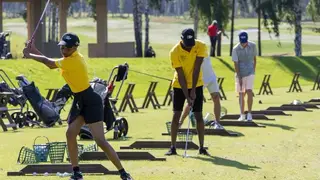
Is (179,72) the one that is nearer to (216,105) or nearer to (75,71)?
(75,71)

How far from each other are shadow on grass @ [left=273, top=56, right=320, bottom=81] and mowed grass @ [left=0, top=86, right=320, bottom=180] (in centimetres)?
2455

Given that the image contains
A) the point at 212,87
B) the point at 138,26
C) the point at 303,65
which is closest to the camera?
the point at 212,87

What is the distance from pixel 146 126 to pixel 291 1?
123 feet

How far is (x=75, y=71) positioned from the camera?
10602 millimetres

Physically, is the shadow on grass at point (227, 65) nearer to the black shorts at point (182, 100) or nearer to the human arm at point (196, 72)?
the black shorts at point (182, 100)

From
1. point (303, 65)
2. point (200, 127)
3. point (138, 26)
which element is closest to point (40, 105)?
point (200, 127)

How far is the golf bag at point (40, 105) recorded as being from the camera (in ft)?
62.4

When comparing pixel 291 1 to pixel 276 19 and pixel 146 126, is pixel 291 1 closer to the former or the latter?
pixel 276 19

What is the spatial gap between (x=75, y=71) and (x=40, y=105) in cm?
865

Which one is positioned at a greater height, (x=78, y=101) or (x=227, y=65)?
(x=78, y=101)

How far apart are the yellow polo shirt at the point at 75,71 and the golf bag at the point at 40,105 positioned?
8455 millimetres

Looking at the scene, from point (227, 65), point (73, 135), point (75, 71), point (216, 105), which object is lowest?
point (227, 65)

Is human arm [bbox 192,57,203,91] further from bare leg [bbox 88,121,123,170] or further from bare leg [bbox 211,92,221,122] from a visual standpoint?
bare leg [bbox 211,92,221,122]

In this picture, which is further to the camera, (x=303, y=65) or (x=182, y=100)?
(x=303, y=65)
